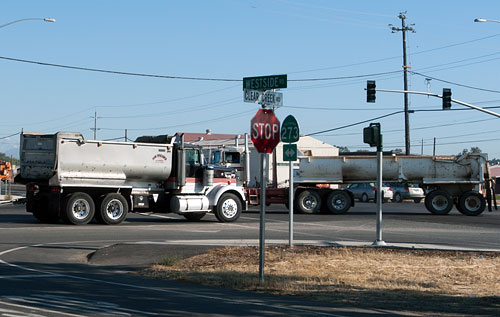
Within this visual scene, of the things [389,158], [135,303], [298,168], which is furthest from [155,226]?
[135,303]

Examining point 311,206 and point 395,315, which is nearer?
point 395,315

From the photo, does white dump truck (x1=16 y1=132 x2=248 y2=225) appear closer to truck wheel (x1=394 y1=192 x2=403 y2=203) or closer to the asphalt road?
the asphalt road

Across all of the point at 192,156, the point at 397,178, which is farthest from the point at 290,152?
the point at 397,178

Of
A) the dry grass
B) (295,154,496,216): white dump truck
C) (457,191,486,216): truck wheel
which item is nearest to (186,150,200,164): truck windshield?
(295,154,496,216): white dump truck

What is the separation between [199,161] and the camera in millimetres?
27188

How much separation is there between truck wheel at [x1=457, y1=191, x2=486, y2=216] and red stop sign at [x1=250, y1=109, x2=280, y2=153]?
75.9 ft

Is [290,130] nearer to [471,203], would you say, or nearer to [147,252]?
[147,252]

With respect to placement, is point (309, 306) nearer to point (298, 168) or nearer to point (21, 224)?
point (21, 224)

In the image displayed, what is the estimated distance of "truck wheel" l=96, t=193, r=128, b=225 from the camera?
24812 millimetres

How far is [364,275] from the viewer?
42.3ft

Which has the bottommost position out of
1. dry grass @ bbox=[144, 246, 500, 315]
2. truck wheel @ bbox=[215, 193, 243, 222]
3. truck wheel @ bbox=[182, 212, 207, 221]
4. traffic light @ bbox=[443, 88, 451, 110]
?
dry grass @ bbox=[144, 246, 500, 315]

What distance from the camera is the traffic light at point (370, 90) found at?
1468 inches

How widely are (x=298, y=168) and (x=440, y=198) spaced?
673 cm

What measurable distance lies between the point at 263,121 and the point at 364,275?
3.50 meters
